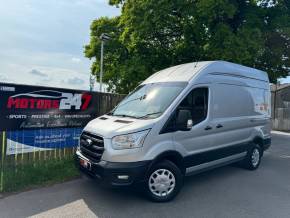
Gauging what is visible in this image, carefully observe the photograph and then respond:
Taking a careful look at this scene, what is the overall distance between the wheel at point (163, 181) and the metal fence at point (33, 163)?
2275 mm

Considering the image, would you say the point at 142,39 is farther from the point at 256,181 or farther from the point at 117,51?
the point at 256,181

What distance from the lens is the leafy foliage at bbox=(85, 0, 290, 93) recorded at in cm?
1314

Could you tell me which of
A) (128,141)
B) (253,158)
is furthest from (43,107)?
(253,158)

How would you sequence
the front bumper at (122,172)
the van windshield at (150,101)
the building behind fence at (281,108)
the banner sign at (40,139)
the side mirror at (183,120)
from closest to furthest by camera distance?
the front bumper at (122,172) < the side mirror at (183,120) < the van windshield at (150,101) < the banner sign at (40,139) < the building behind fence at (281,108)

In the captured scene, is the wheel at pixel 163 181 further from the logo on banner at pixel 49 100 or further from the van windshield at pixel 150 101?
the logo on banner at pixel 49 100

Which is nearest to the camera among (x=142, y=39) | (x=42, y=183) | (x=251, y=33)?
(x=42, y=183)

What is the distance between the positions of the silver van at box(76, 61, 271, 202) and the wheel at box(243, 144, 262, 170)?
3 centimetres

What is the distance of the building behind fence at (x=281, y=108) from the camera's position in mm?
19250

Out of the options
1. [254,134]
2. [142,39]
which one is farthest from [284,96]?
[254,134]

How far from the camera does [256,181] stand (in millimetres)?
6496

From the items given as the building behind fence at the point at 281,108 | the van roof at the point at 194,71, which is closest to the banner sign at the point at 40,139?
the van roof at the point at 194,71

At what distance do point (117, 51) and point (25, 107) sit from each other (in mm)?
11625

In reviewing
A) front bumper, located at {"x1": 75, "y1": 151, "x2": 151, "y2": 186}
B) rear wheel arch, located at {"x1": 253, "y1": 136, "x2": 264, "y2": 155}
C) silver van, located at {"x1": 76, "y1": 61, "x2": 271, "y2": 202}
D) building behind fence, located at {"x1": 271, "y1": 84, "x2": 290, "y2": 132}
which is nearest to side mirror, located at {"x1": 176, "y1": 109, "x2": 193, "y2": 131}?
silver van, located at {"x1": 76, "y1": 61, "x2": 271, "y2": 202}

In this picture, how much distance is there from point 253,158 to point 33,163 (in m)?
5.51
